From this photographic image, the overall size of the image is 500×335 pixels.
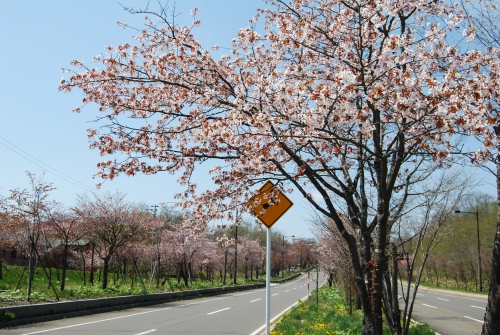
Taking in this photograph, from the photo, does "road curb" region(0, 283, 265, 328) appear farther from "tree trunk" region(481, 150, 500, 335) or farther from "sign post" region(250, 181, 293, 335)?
"tree trunk" region(481, 150, 500, 335)

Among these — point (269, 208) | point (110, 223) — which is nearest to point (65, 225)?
point (110, 223)

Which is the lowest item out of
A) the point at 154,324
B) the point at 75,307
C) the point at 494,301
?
the point at 154,324

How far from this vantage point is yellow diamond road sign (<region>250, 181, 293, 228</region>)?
20.5 feet

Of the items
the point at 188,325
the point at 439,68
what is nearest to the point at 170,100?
the point at 439,68

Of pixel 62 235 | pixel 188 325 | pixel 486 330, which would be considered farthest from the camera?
pixel 62 235

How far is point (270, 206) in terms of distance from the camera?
21.0 ft

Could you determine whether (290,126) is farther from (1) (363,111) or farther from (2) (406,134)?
(2) (406,134)

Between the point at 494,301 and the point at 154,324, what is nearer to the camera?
the point at 494,301

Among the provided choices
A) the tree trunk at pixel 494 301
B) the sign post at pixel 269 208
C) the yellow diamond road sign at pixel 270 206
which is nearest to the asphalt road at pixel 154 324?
the sign post at pixel 269 208

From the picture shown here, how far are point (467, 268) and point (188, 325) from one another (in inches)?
1655

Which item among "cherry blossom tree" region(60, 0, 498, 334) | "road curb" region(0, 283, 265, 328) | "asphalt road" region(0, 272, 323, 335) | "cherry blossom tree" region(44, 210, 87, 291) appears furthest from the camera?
"cherry blossom tree" region(44, 210, 87, 291)

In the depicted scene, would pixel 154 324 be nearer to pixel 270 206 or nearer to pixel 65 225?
pixel 270 206

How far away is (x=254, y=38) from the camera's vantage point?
6355mm

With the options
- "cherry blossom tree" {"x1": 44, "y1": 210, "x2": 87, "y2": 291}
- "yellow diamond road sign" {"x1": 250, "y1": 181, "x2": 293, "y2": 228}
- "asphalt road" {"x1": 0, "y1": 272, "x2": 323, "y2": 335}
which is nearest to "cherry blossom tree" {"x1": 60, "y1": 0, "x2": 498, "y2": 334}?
"yellow diamond road sign" {"x1": 250, "y1": 181, "x2": 293, "y2": 228}
